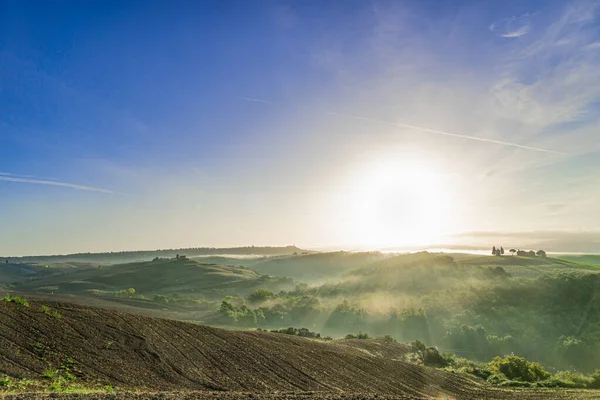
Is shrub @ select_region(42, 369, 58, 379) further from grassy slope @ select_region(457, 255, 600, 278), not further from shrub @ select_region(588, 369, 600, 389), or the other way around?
grassy slope @ select_region(457, 255, 600, 278)

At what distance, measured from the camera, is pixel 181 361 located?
18719mm

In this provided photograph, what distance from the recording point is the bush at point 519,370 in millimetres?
27328

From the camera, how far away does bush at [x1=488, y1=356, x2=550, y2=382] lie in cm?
2733

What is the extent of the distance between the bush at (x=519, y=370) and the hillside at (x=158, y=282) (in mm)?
81159

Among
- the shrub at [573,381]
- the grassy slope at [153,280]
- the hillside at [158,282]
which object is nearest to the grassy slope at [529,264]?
the shrub at [573,381]

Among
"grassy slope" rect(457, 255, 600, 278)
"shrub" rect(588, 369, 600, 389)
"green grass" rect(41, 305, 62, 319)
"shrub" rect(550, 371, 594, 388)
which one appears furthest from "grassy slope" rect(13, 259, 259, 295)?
"shrub" rect(588, 369, 600, 389)

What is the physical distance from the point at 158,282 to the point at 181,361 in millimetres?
111039

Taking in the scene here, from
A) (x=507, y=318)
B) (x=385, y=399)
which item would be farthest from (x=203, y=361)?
(x=507, y=318)

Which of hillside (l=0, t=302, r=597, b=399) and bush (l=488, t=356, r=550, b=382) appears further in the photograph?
bush (l=488, t=356, r=550, b=382)

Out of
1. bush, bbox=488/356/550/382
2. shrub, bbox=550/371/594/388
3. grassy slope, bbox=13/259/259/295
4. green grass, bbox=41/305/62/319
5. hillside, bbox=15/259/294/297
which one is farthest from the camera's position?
grassy slope, bbox=13/259/259/295

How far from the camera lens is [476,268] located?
88.6m

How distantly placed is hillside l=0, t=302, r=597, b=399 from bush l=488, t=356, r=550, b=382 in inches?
186

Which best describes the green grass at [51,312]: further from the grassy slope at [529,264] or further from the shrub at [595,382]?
the grassy slope at [529,264]

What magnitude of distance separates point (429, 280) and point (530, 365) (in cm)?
5975
